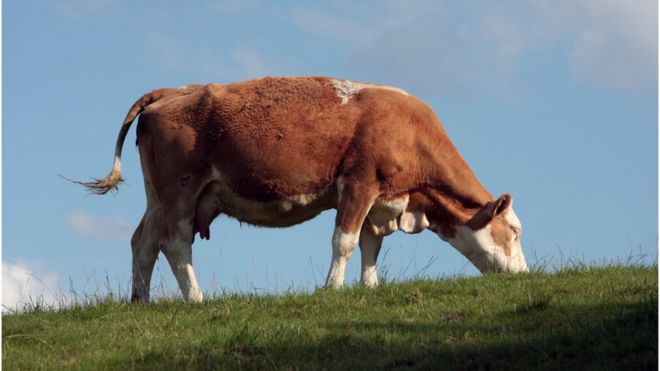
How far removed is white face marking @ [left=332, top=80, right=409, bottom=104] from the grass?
3343 mm

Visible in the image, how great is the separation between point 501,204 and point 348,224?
2.37 m

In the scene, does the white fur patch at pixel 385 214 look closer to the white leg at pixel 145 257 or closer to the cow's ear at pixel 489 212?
the cow's ear at pixel 489 212

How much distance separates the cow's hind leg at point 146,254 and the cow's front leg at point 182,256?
0.75m

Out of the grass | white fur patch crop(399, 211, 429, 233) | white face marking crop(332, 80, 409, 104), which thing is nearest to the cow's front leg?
the grass

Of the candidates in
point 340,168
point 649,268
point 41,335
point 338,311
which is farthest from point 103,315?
point 649,268

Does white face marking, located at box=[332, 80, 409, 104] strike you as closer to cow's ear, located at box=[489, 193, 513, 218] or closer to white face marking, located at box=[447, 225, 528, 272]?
cow's ear, located at box=[489, 193, 513, 218]

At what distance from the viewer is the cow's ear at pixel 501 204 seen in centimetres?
1678

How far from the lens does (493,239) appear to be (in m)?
16.9

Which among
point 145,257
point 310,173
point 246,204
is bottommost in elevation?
point 145,257

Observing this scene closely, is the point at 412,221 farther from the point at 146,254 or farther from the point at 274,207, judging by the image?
the point at 146,254

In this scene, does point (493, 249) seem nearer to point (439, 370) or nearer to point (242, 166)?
point (242, 166)

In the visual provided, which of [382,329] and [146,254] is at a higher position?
[146,254]

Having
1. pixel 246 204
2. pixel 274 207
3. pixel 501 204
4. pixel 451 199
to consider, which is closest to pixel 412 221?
pixel 451 199

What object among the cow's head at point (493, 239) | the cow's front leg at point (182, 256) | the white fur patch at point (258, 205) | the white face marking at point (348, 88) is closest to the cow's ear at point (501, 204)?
the cow's head at point (493, 239)
